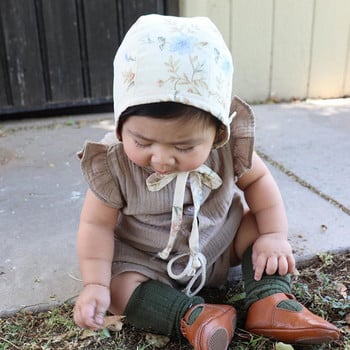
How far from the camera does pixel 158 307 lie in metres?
1.32

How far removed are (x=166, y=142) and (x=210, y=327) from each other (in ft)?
1.38

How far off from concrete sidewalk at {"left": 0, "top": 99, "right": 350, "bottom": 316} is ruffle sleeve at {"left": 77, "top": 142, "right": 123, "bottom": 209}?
0.33 m

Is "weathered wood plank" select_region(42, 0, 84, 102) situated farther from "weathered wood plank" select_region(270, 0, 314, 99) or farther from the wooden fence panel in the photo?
"weathered wood plank" select_region(270, 0, 314, 99)

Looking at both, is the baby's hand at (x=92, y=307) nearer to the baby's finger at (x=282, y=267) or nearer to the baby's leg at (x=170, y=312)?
the baby's leg at (x=170, y=312)

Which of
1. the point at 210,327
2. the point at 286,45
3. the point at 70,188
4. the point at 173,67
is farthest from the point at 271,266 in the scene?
the point at 286,45

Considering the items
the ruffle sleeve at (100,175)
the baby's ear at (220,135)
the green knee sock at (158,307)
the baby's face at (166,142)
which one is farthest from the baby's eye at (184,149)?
the green knee sock at (158,307)

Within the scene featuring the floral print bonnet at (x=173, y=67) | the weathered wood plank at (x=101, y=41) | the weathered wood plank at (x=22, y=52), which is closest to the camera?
the floral print bonnet at (x=173, y=67)

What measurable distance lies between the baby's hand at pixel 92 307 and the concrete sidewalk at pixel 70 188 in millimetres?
203

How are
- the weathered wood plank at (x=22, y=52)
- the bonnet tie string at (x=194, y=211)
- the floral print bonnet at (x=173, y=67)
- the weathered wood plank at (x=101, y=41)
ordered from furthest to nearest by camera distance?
the weathered wood plank at (x=101, y=41) → the weathered wood plank at (x=22, y=52) → the bonnet tie string at (x=194, y=211) → the floral print bonnet at (x=173, y=67)

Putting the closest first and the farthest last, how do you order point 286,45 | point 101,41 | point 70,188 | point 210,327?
point 210,327 → point 70,188 → point 101,41 → point 286,45

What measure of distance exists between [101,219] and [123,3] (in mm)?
2126

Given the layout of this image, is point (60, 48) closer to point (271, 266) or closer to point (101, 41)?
point (101, 41)

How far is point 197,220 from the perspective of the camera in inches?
55.5

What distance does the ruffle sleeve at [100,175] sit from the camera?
53.2 inches
